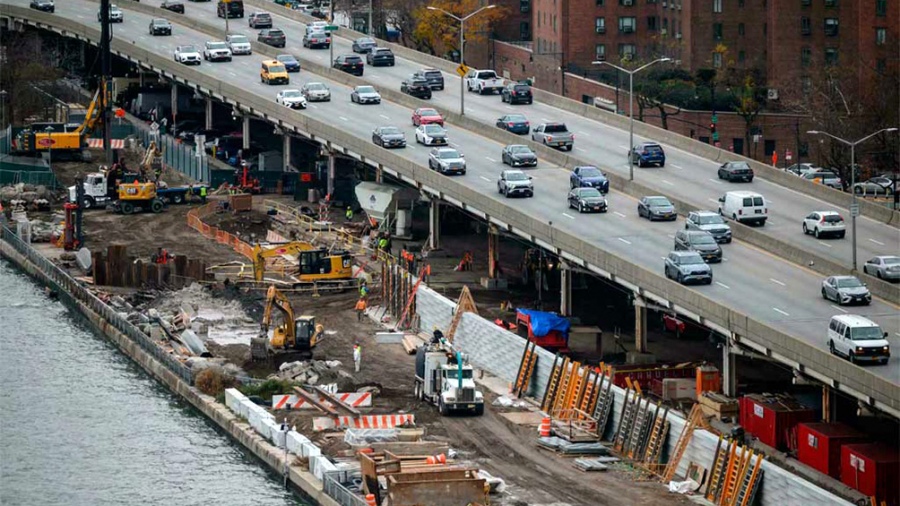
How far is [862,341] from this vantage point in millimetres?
75000

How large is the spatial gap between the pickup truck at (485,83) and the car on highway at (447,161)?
1055 inches

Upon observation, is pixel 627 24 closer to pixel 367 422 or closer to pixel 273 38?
pixel 273 38

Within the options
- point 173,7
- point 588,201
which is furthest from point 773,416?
point 173,7

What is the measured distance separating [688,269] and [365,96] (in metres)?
50.2

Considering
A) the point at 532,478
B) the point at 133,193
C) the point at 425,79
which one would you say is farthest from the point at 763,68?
the point at 532,478

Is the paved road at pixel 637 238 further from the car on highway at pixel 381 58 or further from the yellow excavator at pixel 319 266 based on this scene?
the yellow excavator at pixel 319 266

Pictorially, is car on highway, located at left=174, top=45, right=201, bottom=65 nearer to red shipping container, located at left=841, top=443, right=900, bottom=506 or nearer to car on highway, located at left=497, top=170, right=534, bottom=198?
car on highway, located at left=497, top=170, right=534, bottom=198

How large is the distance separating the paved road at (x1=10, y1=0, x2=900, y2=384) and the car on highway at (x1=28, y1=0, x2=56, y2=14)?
87.5ft

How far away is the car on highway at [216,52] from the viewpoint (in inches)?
5866

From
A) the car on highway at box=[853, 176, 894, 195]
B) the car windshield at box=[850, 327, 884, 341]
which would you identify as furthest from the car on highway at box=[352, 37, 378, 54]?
the car windshield at box=[850, 327, 884, 341]

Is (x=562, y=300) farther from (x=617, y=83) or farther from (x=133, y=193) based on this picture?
(x=617, y=83)

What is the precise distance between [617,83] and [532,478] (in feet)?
290

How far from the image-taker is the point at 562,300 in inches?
3770

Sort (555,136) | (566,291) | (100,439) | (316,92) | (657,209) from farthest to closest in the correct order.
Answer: (316,92) < (555,136) < (657,209) < (566,291) < (100,439)
